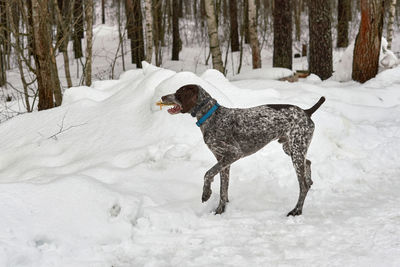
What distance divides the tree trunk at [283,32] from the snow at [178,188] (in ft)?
13.7

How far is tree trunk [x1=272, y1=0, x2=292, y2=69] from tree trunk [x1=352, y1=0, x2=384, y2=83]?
2906mm

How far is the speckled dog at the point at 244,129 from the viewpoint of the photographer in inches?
152

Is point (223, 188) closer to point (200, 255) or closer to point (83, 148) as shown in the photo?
point (200, 255)

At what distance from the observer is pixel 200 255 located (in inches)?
125

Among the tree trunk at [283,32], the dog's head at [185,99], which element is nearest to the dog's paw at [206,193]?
the dog's head at [185,99]

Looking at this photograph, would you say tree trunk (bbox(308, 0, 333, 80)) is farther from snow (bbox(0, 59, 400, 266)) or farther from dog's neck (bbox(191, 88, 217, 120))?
dog's neck (bbox(191, 88, 217, 120))

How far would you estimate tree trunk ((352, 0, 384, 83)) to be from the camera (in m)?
8.60

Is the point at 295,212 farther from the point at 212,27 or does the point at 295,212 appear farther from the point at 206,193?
the point at 212,27

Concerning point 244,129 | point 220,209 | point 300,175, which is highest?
point 244,129

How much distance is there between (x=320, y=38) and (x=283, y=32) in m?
1.34

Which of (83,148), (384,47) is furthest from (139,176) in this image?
(384,47)

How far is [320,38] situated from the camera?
1055 cm

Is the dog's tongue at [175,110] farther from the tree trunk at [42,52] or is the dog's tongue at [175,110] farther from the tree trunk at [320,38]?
the tree trunk at [320,38]

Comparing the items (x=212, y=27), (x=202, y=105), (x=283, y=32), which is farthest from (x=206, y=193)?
(x=283, y=32)
